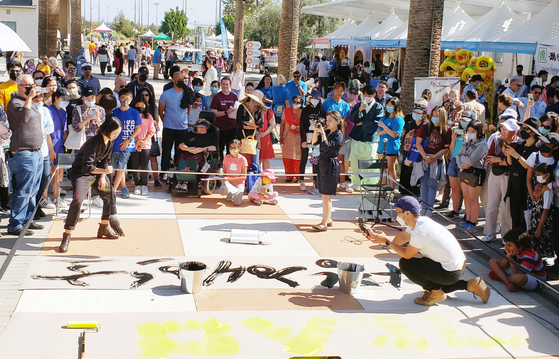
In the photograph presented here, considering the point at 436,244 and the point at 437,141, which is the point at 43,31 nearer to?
the point at 437,141

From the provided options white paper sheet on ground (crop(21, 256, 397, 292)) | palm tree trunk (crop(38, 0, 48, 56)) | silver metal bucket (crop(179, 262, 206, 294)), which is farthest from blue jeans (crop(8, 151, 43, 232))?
palm tree trunk (crop(38, 0, 48, 56))

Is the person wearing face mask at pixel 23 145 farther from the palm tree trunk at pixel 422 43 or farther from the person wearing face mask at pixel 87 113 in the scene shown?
the palm tree trunk at pixel 422 43

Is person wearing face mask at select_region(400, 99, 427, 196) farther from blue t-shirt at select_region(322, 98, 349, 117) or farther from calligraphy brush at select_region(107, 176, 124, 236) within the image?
calligraphy brush at select_region(107, 176, 124, 236)

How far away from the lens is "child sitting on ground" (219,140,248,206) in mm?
10633

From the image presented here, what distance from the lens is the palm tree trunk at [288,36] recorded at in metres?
21.5

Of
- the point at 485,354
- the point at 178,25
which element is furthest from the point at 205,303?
the point at 178,25

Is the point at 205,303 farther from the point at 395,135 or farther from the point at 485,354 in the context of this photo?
the point at 395,135

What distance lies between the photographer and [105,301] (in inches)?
251

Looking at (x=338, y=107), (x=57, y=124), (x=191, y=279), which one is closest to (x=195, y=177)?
(x=57, y=124)

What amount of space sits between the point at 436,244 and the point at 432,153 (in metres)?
3.94

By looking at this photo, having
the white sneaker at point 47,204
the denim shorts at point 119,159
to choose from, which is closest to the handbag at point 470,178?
the denim shorts at point 119,159

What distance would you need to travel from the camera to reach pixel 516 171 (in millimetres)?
8273

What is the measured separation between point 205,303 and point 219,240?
2.24 m

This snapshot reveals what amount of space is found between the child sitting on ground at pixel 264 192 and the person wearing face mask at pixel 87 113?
284cm
